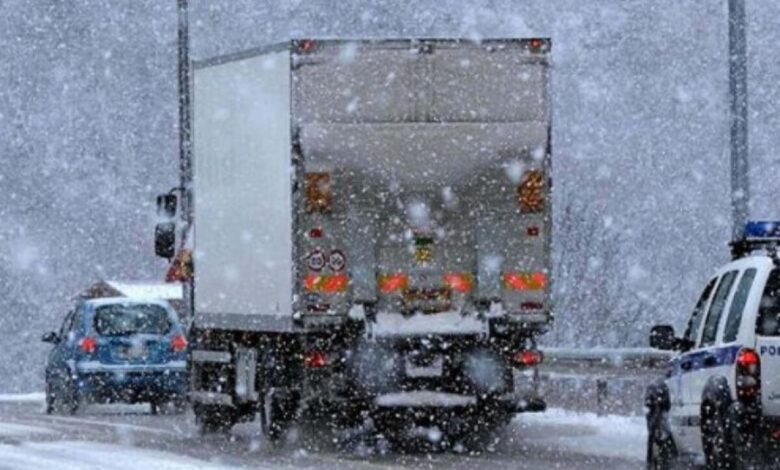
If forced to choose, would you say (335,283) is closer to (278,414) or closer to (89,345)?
(278,414)

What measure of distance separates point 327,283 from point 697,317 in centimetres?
592

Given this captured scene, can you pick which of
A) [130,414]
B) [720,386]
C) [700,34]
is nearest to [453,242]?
[720,386]

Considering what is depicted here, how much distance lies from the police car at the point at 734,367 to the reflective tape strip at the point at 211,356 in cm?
905

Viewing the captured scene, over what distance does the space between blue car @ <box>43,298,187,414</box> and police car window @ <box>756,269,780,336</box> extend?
52.9ft

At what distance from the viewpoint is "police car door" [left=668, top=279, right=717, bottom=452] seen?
602 inches

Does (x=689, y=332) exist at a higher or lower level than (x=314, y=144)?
lower

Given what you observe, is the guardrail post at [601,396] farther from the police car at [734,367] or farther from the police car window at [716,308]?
the police car window at [716,308]

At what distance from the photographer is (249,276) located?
74.0ft

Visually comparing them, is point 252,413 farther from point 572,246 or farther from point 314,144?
point 572,246

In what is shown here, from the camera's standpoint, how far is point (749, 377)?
46.0 ft

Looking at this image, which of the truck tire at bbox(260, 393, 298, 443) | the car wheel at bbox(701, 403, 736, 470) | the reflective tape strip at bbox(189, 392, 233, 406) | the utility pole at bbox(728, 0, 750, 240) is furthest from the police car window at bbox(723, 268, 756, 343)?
the reflective tape strip at bbox(189, 392, 233, 406)

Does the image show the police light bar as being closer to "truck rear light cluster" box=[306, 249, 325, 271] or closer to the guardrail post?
"truck rear light cluster" box=[306, 249, 325, 271]

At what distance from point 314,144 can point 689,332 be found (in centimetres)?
575

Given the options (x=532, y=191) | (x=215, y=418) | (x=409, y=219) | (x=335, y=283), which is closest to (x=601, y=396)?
(x=215, y=418)
